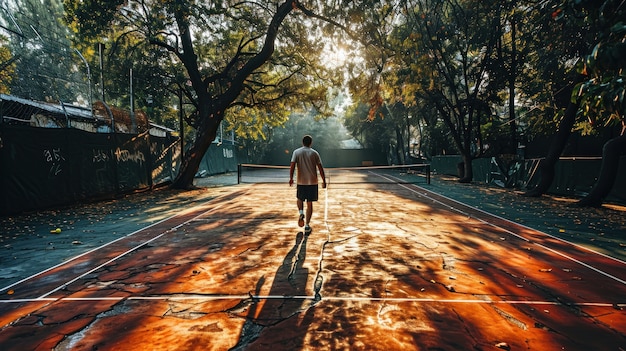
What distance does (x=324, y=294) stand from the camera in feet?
12.3

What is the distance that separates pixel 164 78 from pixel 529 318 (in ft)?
74.6

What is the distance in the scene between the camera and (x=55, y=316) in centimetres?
328

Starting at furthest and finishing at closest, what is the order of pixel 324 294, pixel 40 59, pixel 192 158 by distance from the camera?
1. pixel 40 59
2. pixel 192 158
3. pixel 324 294

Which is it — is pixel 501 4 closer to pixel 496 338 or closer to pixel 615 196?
pixel 615 196

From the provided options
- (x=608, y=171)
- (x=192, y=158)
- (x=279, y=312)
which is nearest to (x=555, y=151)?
(x=608, y=171)

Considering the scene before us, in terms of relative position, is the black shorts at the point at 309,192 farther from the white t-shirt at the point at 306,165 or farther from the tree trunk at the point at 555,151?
the tree trunk at the point at 555,151

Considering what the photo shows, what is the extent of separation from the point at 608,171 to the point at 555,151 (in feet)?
9.21

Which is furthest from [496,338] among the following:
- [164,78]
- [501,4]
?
[164,78]

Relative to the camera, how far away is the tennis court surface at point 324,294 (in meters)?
2.84

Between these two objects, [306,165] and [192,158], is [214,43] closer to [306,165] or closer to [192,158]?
[192,158]

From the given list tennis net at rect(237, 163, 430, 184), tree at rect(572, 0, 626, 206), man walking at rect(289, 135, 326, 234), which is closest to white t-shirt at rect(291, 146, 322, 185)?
man walking at rect(289, 135, 326, 234)

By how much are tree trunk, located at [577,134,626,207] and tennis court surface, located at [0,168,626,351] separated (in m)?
6.04

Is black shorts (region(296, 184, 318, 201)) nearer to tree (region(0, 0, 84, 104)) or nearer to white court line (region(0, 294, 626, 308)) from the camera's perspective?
white court line (region(0, 294, 626, 308))

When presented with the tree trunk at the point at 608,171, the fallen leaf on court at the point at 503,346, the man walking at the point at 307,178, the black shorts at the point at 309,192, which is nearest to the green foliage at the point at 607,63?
the fallen leaf on court at the point at 503,346
